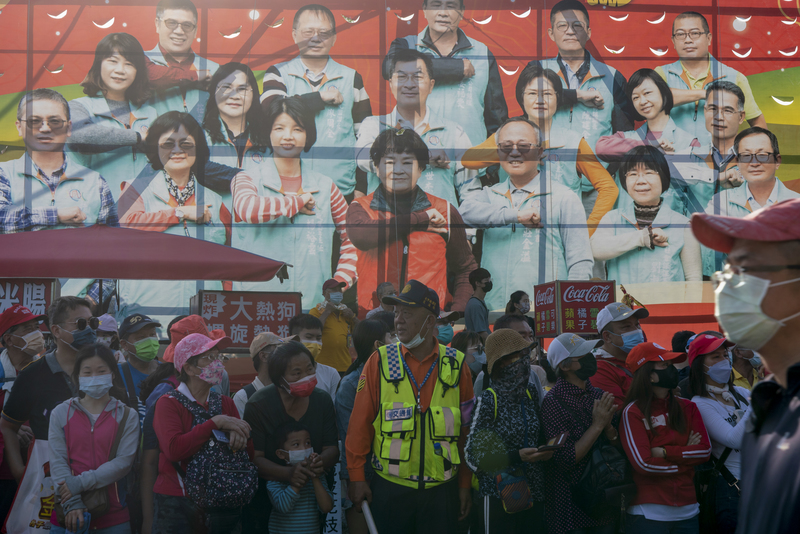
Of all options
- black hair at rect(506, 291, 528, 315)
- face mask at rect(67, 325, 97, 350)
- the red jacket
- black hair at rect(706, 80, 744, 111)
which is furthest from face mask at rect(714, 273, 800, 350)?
black hair at rect(706, 80, 744, 111)

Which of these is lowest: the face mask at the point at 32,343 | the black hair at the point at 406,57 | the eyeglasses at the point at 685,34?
the face mask at the point at 32,343

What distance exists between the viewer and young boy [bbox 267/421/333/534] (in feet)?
12.8

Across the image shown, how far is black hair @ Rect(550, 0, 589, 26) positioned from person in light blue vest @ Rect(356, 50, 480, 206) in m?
2.43

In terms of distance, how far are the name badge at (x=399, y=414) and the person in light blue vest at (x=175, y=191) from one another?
26.6 ft

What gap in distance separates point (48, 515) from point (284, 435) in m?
1.42

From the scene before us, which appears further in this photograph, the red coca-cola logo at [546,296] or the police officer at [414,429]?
the red coca-cola logo at [546,296]

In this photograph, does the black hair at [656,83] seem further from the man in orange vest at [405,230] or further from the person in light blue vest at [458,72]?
the man in orange vest at [405,230]

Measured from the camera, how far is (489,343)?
13.2 feet

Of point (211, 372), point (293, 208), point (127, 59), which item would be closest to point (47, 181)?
point (127, 59)

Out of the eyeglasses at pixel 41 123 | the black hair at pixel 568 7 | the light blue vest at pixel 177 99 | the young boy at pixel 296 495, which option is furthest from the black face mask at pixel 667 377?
the eyeglasses at pixel 41 123

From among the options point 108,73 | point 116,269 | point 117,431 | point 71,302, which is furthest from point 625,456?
point 108,73

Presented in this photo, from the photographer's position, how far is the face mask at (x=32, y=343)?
15.5 feet

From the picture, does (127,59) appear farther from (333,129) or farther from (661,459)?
(661,459)

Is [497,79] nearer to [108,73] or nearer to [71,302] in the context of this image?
[108,73]
